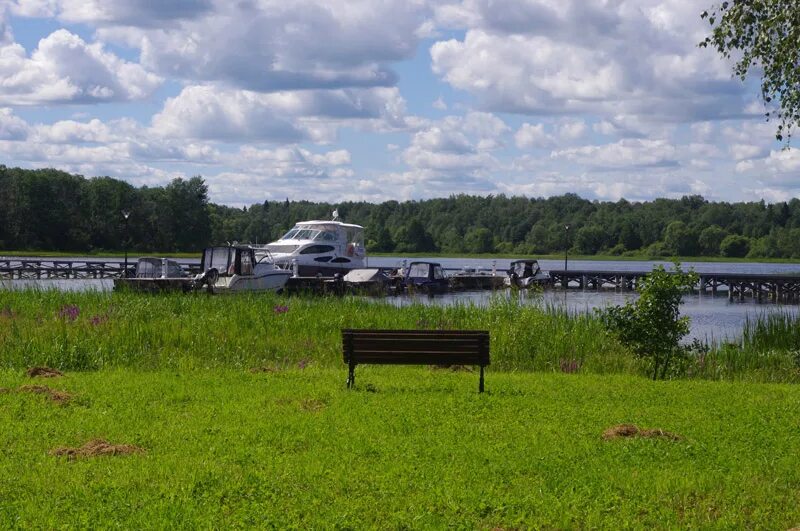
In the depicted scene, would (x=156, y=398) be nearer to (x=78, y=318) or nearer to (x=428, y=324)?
(x=78, y=318)

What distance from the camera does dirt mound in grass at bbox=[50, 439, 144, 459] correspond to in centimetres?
902

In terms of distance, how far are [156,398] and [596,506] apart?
647 centimetres

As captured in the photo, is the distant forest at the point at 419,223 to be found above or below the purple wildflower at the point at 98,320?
above

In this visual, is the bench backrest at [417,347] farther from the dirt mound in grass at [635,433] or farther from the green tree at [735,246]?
the green tree at [735,246]

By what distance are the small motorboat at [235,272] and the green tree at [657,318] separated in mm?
24734

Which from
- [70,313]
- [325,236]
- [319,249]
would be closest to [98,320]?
[70,313]

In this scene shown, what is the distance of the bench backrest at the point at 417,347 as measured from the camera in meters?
13.2

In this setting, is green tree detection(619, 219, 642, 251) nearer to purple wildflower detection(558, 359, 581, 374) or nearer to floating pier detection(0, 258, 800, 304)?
floating pier detection(0, 258, 800, 304)

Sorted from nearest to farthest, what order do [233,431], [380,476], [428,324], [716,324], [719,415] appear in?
[380,476] → [233,431] → [719,415] → [428,324] → [716,324]

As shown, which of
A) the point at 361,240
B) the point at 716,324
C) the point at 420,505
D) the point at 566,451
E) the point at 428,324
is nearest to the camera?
the point at 420,505

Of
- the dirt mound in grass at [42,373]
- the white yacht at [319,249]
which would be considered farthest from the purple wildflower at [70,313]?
the white yacht at [319,249]

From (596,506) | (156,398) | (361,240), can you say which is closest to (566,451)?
(596,506)

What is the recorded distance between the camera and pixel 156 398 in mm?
12227

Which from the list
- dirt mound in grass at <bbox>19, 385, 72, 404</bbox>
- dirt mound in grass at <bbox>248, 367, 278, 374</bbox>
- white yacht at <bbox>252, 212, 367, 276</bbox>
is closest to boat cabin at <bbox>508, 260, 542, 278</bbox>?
white yacht at <bbox>252, 212, 367, 276</bbox>
